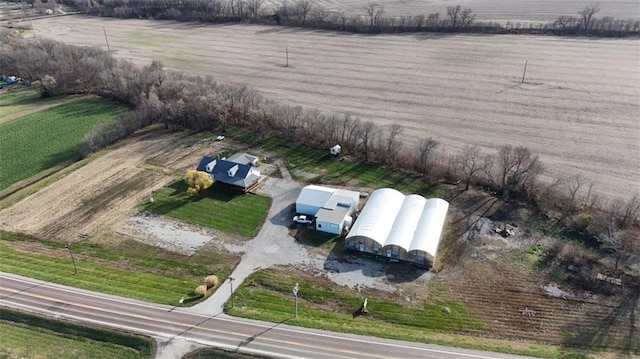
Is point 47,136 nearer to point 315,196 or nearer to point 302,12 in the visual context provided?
point 315,196

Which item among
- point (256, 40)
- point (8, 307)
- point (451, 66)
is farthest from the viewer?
point (256, 40)

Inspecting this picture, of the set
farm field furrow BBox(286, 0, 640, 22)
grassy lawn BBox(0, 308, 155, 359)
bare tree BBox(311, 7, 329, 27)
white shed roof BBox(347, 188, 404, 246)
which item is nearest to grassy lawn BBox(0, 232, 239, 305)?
grassy lawn BBox(0, 308, 155, 359)

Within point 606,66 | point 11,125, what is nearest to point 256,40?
point 11,125

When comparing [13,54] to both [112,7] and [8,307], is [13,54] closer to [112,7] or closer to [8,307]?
[112,7]

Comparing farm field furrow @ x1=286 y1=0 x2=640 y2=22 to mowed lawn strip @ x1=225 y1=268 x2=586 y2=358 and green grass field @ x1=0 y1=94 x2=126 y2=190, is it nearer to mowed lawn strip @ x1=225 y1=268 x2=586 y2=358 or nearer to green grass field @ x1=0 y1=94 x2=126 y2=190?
green grass field @ x1=0 y1=94 x2=126 y2=190

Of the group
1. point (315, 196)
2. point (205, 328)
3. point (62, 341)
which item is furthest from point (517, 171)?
point (62, 341)

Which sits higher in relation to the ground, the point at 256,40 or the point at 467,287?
the point at 256,40
